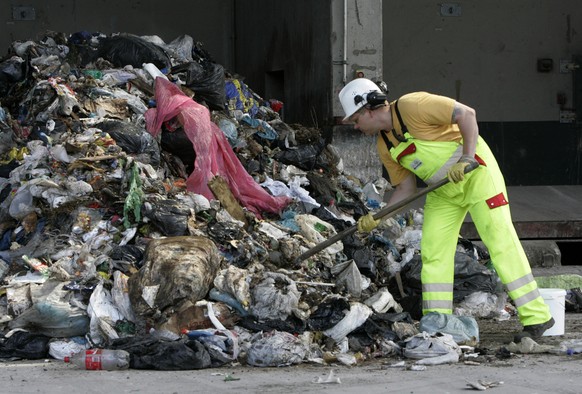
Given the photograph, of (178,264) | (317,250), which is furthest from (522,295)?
(178,264)

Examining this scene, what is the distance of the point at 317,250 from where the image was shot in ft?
23.4

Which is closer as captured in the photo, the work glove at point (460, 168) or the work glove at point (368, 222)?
the work glove at point (460, 168)

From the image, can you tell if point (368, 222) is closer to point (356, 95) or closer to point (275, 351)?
point (356, 95)

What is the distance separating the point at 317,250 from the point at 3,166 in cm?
282

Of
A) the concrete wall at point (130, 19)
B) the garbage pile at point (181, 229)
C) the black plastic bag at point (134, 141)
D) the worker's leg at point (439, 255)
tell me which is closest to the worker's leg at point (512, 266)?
the worker's leg at point (439, 255)

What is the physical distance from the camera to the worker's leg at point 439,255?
653cm

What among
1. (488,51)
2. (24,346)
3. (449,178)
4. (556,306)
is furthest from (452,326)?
(488,51)

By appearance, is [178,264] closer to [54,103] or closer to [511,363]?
[511,363]

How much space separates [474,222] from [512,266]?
0.35 m

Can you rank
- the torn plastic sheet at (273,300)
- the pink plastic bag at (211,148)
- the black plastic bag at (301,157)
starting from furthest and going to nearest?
the black plastic bag at (301,157) < the pink plastic bag at (211,148) < the torn plastic sheet at (273,300)

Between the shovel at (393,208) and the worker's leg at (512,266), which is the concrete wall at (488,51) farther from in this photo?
the worker's leg at (512,266)

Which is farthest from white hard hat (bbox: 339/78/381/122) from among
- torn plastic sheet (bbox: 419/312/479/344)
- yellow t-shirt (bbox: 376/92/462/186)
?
torn plastic sheet (bbox: 419/312/479/344)

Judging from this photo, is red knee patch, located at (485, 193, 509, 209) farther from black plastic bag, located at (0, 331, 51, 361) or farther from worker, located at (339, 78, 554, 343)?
black plastic bag, located at (0, 331, 51, 361)

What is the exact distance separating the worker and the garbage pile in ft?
1.26
